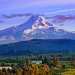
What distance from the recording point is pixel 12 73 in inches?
2884

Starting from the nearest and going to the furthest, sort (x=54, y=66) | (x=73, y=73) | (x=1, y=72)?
(x=1, y=72)
(x=73, y=73)
(x=54, y=66)

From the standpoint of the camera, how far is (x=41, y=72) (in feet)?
250

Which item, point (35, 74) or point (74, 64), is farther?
point (74, 64)

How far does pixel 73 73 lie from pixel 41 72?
242 inches

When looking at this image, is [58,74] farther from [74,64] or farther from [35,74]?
[74,64]

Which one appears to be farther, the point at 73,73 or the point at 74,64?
the point at 74,64

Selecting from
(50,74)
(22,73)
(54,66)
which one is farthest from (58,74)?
(54,66)

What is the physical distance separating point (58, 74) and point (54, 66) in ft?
74.6

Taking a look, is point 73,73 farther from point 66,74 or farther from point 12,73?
point 12,73

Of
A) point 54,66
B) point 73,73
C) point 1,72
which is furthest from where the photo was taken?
point 54,66

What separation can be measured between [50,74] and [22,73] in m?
7.66

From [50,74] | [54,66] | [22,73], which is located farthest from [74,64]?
[22,73]

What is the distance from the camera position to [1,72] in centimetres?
7194

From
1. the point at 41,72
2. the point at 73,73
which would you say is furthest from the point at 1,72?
the point at 73,73
